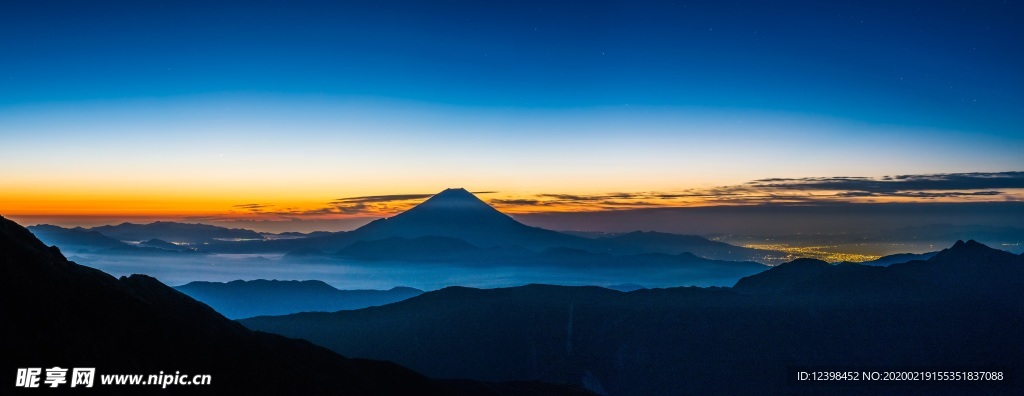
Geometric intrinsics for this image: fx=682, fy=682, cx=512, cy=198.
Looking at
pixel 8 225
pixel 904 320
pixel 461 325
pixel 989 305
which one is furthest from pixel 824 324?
pixel 8 225

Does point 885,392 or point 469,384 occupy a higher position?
point 469,384

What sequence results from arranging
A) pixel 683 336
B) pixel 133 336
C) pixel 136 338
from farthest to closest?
1. pixel 683 336
2. pixel 136 338
3. pixel 133 336

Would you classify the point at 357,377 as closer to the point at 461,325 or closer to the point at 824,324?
the point at 461,325

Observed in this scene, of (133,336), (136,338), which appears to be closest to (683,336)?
(136,338)

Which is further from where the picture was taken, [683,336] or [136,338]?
[683,336]

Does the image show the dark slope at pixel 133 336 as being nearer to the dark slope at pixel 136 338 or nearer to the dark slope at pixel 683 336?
the dark slope at pixel 136 338

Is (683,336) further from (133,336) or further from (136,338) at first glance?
(133,336)

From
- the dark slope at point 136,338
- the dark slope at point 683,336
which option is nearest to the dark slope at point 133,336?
the dark slope at point 136,338

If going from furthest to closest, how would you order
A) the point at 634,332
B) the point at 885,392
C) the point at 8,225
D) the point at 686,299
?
the point at 686,299
the point at 634,332
the point at 885,392
the point at 8,225
